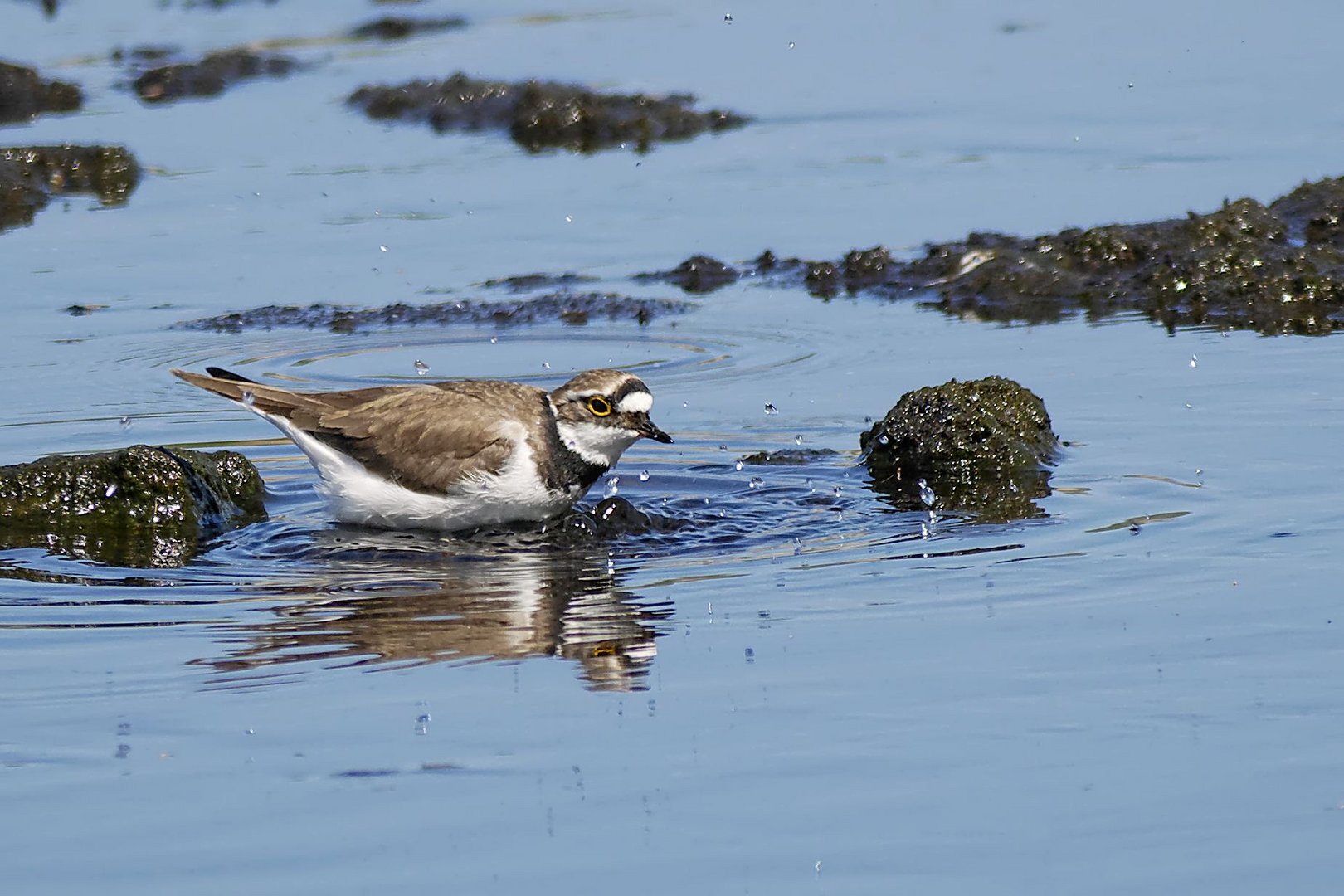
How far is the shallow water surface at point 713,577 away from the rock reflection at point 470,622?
33 mm

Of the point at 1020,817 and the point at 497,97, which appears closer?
the point at 1020,817

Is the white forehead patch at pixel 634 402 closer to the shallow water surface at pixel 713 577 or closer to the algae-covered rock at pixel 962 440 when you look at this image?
the shallow water surface at pixel 713 577

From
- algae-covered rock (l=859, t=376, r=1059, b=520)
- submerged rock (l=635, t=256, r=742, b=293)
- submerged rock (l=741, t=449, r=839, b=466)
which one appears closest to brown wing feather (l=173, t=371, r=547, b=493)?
submerged rock (l=741, t=449, r=839, b=466)

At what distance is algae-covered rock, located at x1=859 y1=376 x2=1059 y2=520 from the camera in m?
11.3

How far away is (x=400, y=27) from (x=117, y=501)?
15.7 m

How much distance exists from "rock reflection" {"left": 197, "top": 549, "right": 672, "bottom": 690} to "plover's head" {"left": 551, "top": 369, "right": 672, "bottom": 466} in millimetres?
897

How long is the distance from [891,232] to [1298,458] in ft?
19.4

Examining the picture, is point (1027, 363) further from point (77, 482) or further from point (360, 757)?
point (360, 757)

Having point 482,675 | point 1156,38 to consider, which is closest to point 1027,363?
point 482,675

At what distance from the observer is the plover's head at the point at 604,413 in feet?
35.6

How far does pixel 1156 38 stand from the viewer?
21734mm

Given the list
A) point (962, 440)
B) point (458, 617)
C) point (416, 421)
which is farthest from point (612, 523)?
point (962, 440)

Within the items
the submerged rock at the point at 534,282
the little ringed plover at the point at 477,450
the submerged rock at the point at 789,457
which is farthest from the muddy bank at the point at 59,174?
the submerged rock at the point at 789,457

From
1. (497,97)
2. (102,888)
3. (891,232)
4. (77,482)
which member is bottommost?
(102,888)
